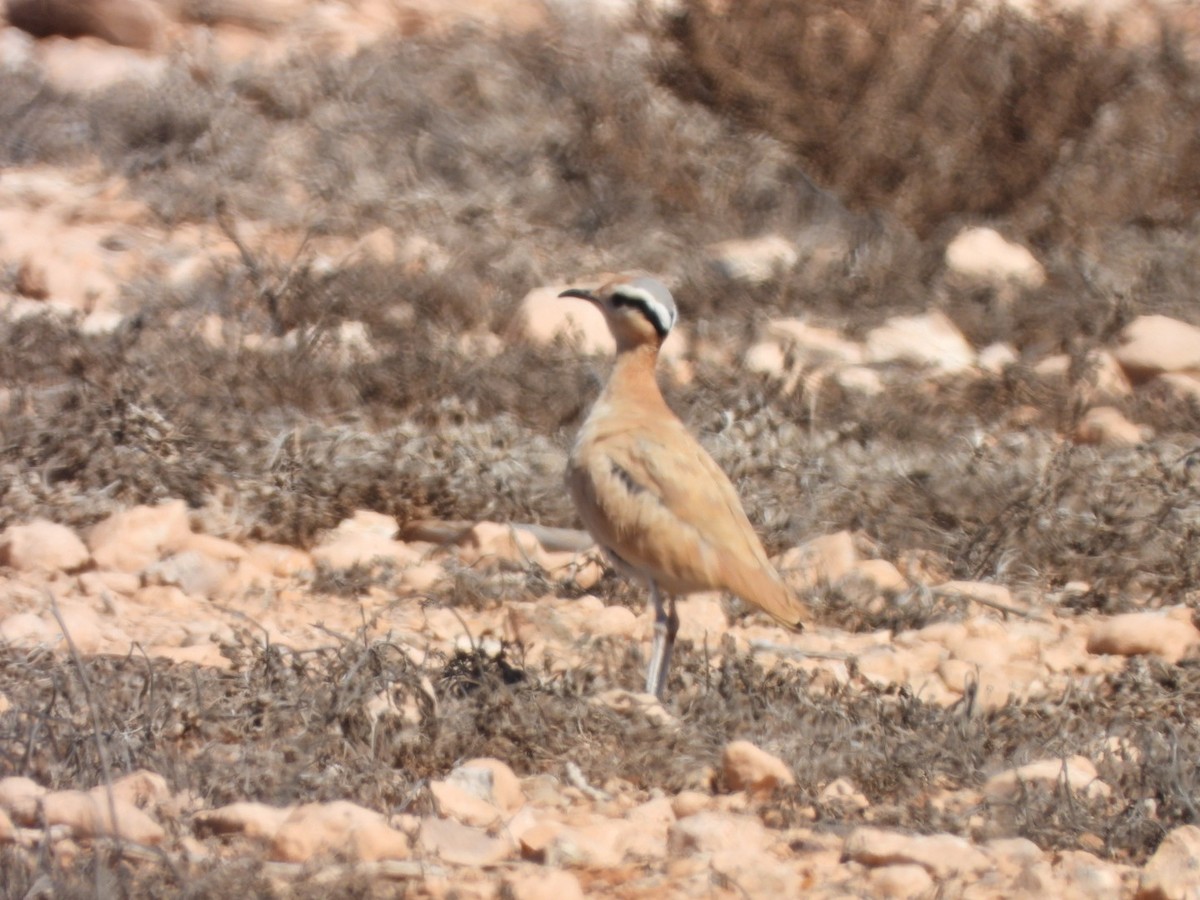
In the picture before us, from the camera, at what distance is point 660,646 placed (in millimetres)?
5312

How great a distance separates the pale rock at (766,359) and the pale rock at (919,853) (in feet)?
14.8

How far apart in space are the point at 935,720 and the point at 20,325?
4.84 metres

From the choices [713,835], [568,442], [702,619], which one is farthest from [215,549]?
[713,835]

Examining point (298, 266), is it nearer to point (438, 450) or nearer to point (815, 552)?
point (438, 450)

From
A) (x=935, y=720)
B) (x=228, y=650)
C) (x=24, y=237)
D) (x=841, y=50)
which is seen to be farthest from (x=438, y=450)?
(x=841, y=50)

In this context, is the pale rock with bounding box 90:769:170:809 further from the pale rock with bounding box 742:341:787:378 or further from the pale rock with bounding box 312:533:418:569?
the pale rock with bounding box 742:341:787:378

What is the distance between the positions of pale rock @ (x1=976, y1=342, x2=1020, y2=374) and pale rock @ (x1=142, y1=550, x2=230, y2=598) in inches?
183

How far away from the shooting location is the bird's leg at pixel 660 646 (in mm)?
5176

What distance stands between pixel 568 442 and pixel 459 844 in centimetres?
390

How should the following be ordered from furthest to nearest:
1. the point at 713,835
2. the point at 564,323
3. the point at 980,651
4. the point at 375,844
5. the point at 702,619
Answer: the point at 564,323
the point at 702,619
the point at 980,651
the point at 713,835
the point at 375,844

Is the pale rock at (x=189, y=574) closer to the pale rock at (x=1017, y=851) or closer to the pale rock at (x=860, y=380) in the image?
the pale rock at (x=1017, y=851)

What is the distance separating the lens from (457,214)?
9.96 metres

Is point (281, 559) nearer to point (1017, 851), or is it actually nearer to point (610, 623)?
point (610, 623)

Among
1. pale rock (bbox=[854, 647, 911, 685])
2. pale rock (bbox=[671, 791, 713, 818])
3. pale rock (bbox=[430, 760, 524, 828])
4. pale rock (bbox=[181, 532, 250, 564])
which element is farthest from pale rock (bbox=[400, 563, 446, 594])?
pale rock (bbox=[671, 791, 713, 818])
